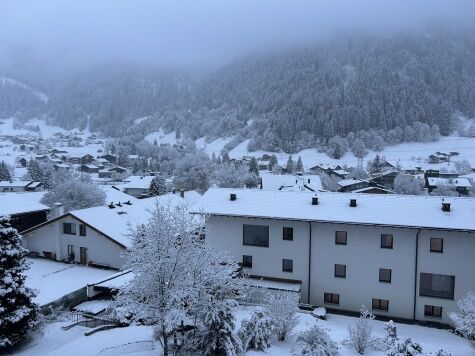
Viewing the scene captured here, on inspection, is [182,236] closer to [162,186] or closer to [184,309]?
[184,309]

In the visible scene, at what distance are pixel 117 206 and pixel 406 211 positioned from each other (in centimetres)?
2645

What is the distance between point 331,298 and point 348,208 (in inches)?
246

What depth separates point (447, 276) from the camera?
2641cm

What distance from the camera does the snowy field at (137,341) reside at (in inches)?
742

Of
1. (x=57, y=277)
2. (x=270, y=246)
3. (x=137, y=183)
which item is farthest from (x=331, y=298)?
(x=137, y=183)

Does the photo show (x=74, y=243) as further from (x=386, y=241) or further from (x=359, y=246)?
(x=386, y=241)

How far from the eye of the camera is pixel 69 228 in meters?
36.8

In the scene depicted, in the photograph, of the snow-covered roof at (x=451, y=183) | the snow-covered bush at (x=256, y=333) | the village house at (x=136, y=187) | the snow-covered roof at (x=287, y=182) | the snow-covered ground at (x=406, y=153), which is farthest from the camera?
the snow-covered ground at (x=406, y=153)

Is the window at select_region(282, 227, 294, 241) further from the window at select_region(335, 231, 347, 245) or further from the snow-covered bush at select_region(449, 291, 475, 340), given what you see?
the snow-covered bush at select_region(449, 291, 475, 340)

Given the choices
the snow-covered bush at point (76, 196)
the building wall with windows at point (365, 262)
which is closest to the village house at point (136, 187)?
the snow-covered bush at point (76, 196)

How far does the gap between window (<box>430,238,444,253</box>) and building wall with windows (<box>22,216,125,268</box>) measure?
22.6 meters

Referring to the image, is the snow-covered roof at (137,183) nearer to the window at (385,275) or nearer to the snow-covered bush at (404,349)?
the window at (385,275)

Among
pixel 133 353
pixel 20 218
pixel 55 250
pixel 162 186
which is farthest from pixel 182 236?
pixel 162 186

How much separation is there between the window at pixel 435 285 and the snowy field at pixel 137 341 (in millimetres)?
2146
